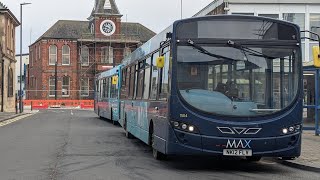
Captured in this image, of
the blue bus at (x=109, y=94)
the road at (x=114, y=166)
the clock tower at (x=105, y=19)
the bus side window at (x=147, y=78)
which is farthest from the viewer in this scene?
the clock tower at (x=105, y=19)

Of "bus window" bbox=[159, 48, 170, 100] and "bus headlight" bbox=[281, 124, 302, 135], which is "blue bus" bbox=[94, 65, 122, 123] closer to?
"bus window" bbox=[159, 48, 170, 100]

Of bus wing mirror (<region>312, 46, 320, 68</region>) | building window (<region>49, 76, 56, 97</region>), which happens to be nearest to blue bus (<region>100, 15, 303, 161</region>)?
bus wing mirror (<region>312, 46, 320, 68</region>)

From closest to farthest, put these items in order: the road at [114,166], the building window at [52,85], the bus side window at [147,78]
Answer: the road at [114,166], the bus side window at [147,78], the building window at [52,85]

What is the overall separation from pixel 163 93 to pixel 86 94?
212 ft

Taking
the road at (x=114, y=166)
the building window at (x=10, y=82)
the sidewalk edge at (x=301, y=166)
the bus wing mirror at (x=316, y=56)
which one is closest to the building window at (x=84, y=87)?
the building window at (x=10, y=82)

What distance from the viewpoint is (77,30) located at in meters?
77.2

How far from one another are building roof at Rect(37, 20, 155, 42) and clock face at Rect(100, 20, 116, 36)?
7.80 feet

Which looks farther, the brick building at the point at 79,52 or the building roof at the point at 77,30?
the building roof at the point at 77,30

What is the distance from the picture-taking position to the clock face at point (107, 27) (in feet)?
250

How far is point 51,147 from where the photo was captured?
53.9ft

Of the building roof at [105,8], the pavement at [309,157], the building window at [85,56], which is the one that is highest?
the building roof at [105,8]

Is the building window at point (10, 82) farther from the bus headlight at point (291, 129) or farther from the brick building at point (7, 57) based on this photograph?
the bus headlight at point (291, 129)

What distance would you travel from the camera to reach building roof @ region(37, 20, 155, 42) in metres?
75.4

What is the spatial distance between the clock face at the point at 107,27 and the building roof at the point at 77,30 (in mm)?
2378
